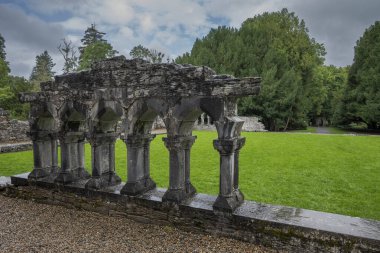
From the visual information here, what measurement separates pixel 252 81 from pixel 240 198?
6.90 feet

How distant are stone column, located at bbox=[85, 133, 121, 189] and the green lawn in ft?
8.43

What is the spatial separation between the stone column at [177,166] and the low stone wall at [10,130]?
16343 millimetres

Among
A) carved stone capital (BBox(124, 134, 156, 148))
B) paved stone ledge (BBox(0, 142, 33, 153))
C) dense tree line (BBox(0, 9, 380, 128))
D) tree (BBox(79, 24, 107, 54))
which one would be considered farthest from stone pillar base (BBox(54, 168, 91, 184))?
tree (BBox(79, 24, 107, 54))

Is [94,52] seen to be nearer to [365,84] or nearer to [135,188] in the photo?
[365,84]

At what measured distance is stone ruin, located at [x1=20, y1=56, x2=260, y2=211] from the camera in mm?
4703

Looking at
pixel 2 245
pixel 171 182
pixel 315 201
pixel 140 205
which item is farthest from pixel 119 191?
pixel 315 201

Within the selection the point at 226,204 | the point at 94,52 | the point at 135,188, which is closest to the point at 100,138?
the point at 135,188

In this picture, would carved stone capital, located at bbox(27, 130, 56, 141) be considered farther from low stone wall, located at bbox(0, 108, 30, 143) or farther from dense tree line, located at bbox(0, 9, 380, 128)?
dense tree line, located at bbox(0, 9, 380, 128)

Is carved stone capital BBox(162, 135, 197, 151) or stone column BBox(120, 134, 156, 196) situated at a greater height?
carved stone capital BBox(162, 135, 197, 151)

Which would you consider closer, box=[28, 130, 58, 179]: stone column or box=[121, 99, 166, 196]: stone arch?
box=[121, 99, 166, 196]: stone arch

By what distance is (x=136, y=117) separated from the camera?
544 centimetres

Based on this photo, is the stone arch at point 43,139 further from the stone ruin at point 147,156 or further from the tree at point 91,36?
the tree at point 91,36

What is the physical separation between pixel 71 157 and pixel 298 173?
760cm

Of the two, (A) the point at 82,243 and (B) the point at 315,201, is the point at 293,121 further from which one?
(A) the point at 82,243
